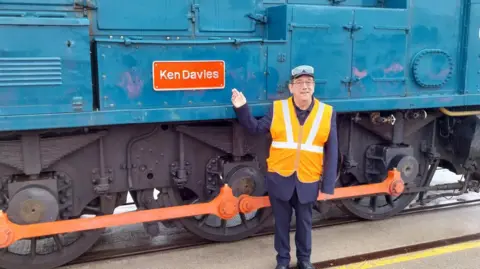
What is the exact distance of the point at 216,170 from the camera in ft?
14.4

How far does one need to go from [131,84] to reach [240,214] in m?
1.73

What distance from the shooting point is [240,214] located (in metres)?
4.49

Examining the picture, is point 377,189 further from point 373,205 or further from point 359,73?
point 359,73

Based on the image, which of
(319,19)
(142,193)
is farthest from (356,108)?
(142,193)

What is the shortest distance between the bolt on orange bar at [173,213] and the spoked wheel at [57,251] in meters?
0.39

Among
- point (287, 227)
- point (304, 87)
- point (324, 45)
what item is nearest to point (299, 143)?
point (304, 87)

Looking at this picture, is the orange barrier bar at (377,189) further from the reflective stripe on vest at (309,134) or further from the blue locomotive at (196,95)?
the reflective stripe on vest at (309,134)

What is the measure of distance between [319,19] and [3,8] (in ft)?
8.73

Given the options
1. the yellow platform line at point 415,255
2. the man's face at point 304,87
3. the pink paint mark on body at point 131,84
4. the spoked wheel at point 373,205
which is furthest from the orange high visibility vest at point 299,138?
the spoked wheel at point 373,205

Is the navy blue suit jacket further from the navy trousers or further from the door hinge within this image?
the door hinge

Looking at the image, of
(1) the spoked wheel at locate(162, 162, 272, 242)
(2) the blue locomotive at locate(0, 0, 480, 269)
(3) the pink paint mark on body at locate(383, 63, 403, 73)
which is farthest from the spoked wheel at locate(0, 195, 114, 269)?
(3) the pink paint mark on body at locate(383, 63, 403, 73)

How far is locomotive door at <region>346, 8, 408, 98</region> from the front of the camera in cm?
436

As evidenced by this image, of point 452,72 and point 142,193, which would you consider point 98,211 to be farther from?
point 452,72

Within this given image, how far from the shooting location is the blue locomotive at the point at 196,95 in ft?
11.1
